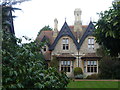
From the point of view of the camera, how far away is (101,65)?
93.4 ft

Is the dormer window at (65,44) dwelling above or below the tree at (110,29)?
above

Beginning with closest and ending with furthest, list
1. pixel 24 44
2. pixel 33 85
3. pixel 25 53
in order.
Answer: pixel 33 85
pixel 25 53
pixel 24 44

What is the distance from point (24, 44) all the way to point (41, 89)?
127 centimetres

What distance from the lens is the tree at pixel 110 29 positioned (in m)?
7.71

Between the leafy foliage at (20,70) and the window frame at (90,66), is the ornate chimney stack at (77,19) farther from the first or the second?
the leafy foliage at (20,70)

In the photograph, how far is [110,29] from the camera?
7.98 meters

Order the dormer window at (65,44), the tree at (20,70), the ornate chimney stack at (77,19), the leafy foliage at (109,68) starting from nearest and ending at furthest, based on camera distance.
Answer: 1. the tree at (20,70)
2. the leafy foliage at (109,68)
3. the dormer window at (65,44)
4. the ornate chimney stack at (77,19)

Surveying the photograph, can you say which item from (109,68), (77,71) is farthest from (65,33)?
(109,68)

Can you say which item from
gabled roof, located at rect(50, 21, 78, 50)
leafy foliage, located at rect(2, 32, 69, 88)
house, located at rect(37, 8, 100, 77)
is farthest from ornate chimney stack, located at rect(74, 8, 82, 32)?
leafy foliage, located at rect(2, 32, 69, 88)

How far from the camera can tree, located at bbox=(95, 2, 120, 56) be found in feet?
25.3

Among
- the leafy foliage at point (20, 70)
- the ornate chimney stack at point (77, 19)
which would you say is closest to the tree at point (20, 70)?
the leafy foliage at point (20, 70)

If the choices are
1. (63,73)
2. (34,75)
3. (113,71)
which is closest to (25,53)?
(34,75)

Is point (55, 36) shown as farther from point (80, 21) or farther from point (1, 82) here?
point (1, 82)

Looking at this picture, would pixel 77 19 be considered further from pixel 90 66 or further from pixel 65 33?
pixel 90 66
